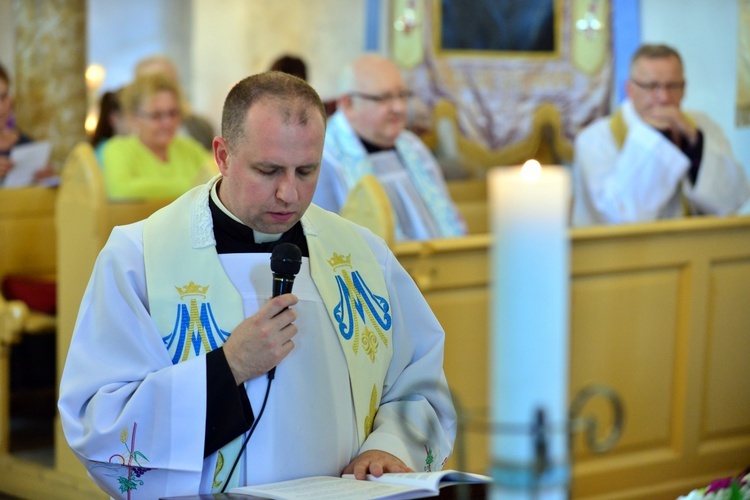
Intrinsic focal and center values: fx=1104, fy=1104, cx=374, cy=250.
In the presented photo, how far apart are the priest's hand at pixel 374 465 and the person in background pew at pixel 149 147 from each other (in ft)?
14.1

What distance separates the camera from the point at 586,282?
5078mm

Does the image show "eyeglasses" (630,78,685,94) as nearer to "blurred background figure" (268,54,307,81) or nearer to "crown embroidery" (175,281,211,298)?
"blurred background figure" (268,54,307,81)

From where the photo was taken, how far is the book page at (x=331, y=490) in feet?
6.59

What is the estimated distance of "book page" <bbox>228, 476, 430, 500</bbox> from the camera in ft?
6.59

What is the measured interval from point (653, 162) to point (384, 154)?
161cm

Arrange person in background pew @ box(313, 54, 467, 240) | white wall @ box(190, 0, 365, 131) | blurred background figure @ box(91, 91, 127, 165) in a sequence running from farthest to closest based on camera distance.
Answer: white wall @ box(190, 0, 365, 131) → blurred background figure @ box(91, 91, 127, 165) → person in background pew @ box(313, 54, 467, 240)

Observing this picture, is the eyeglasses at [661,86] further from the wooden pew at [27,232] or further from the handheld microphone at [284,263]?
the handheld microphone at [284,263]

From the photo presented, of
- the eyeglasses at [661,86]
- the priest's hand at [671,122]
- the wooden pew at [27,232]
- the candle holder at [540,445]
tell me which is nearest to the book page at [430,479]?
the candle holder at [540,445]

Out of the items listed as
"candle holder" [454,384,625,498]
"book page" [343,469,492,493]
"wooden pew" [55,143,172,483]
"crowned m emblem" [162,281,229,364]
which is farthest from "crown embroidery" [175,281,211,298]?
"wooden pew" [55,143,172,483]

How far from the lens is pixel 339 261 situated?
259cm

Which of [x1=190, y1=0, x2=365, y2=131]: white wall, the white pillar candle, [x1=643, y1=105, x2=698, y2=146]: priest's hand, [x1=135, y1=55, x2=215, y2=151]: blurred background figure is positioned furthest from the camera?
[x1=190, y1=0, x2=365, y2=131]: white wall

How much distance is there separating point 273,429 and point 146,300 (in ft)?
1.27

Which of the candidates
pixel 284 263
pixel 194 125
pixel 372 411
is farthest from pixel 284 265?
pixel 194 125

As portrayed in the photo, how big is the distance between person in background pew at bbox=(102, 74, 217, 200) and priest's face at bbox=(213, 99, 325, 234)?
4233 mm
